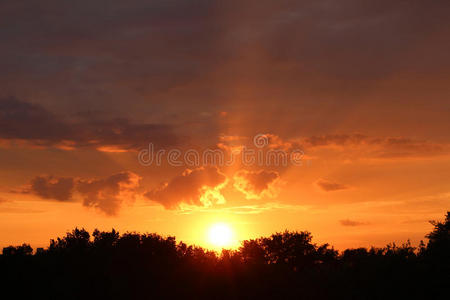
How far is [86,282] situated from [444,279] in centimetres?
4096

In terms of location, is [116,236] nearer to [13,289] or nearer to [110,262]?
[110,262]

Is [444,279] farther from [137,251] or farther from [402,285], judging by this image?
[137,251]

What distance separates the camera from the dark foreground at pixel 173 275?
53375mm

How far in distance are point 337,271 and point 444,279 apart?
1260 centimetres

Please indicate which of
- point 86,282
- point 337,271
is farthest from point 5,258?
point 337,271

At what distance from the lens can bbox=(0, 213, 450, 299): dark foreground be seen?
53.4m

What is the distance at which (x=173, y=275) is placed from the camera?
57.8 metres

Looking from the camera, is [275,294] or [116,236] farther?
[116,236]

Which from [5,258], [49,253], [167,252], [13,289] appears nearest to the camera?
[13,289]

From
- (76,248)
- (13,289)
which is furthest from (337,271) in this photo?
(13,289)

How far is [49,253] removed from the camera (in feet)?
201

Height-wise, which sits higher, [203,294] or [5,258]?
[5,258]

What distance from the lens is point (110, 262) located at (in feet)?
192

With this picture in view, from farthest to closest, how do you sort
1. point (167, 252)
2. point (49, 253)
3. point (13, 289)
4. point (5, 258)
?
point (167, 252) < point (49, 253) < point (5, 258) < point (13, 289)
